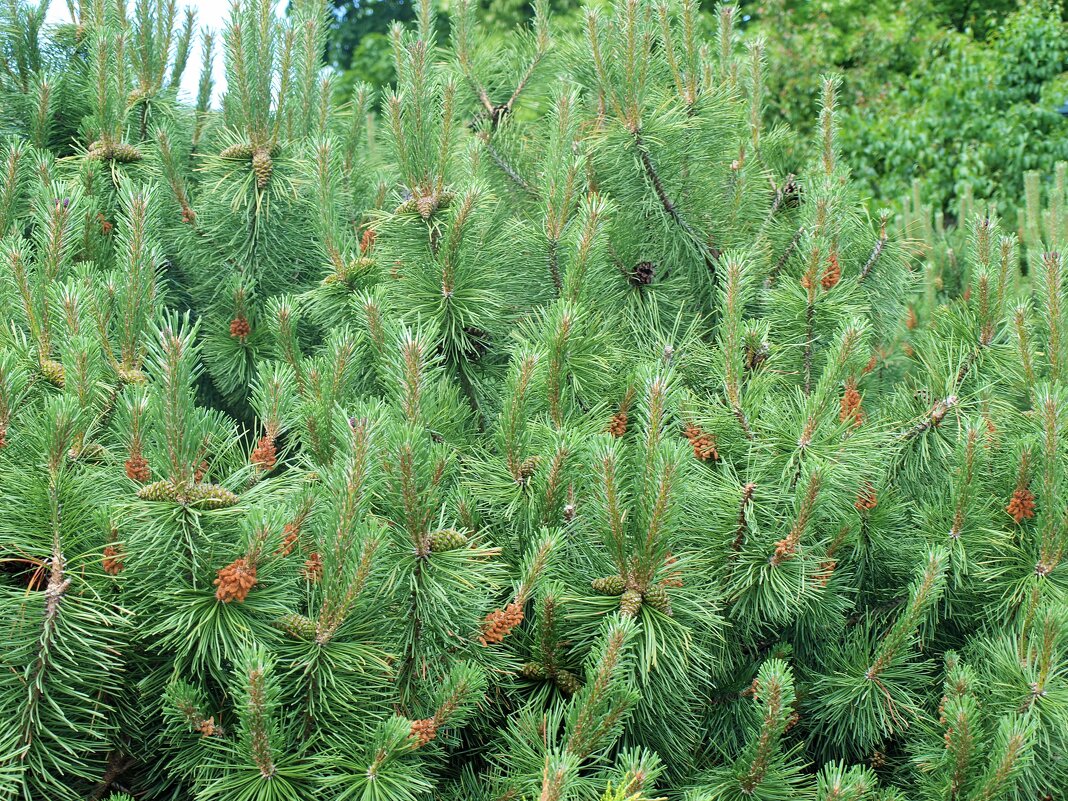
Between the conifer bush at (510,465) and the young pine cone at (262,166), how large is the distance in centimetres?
2

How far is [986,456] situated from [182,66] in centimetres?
312

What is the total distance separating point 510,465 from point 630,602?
1.39 ft

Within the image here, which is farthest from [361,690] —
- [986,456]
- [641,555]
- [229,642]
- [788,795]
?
[986,456]

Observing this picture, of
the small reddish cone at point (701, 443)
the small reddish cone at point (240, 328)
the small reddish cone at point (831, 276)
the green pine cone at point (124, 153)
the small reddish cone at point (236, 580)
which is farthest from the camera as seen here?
the green pine cone at point (124, 153)

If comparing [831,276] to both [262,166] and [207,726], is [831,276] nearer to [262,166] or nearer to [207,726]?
[262,166]

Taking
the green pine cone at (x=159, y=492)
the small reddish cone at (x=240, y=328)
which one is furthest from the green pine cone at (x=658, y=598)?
the small reddish cone at (x=240, y=328)

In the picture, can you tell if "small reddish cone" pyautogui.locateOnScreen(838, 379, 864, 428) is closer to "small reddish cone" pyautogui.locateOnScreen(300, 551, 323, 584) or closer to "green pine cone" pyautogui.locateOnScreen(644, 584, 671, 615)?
"green pine cone" pyautogui.locateOnScreen(644, 584, 671, 615)

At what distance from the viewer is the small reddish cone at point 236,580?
5.04ft

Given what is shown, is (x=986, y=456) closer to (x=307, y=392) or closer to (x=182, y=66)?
(x=307, y=392)

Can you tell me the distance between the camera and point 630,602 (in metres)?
1.79

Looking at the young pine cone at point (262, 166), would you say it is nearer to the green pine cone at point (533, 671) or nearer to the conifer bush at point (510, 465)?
the conifer bush at point (510, 465)

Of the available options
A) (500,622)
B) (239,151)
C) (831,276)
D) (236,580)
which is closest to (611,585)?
(500,622)

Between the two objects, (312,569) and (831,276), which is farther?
(831,276)

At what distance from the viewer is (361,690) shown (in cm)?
171
